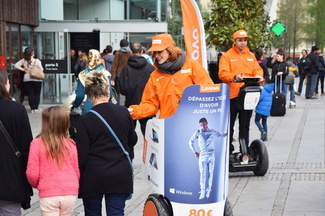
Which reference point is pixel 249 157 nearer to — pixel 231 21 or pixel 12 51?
pixel 231 21

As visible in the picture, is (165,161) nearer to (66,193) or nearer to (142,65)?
(66,193)

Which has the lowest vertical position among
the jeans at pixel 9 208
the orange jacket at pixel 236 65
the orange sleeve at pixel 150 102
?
the jeans at pixel 9 208

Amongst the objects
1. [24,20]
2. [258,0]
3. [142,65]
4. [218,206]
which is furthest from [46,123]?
[24,20]

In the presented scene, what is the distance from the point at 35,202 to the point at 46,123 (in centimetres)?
307

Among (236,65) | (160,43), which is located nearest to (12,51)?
(236,65)

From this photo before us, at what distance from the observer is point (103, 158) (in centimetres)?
537

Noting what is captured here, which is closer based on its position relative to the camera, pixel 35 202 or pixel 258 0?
pixel 35 202

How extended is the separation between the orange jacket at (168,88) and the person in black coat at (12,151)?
133cm

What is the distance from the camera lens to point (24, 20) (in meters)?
19.9

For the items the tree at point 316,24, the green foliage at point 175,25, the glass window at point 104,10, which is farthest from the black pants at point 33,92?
the tree at point 316,24

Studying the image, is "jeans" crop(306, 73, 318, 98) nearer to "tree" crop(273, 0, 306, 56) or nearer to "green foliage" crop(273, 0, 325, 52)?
"green foliage" crop(273, 0, 325, 52)

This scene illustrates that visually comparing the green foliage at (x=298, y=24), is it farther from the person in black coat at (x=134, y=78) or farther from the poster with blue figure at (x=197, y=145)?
the poster with blue figure at (x=197, y=145)

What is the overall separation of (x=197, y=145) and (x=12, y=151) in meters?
1.45

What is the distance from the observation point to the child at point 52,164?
5164mm
